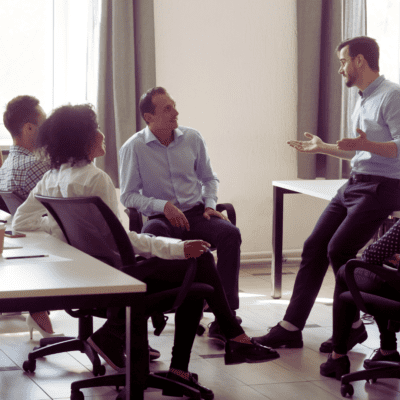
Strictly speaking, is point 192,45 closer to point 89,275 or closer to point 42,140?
point 42,140

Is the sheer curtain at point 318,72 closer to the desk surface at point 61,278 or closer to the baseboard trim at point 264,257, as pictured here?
the baseboard trim at point 264,257

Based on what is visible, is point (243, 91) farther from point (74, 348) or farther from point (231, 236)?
point (74, 348)

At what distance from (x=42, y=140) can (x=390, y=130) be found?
1.43 meters

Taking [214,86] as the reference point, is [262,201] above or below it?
below

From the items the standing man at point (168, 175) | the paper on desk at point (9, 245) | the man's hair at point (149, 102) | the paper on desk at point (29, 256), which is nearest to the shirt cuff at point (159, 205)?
the standing man at point (168, 175)

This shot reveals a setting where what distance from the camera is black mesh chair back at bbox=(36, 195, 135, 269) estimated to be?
6.51 feet

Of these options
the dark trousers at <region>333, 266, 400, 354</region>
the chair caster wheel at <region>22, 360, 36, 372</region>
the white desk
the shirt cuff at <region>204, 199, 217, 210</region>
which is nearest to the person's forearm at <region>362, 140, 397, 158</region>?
the dark trousers at <region>333, 266, 400, 354</region>

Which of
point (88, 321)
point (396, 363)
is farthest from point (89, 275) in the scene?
point (396, 363)

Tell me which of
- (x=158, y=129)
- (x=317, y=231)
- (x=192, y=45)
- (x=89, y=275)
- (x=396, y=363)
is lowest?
(x=396, y=363)

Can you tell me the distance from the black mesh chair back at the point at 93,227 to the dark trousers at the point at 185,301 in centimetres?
8

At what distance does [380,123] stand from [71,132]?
134 cm

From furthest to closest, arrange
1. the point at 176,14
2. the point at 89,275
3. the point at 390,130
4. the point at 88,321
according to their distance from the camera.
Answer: the point at 176,14 → the point at 390,130 → the point at 88,321 → the point at 89,275

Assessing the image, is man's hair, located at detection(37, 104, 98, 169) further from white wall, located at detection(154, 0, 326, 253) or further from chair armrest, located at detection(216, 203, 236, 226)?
white wall, located at detection(154, 0, 326, 253)

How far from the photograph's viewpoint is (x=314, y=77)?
4633 millimetres
